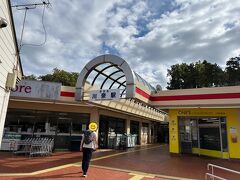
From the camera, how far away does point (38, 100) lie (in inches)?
484

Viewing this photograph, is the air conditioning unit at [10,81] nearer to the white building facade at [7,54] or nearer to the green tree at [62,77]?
the white building facade at [7,54]

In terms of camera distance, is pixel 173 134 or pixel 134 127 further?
pixel 134 127

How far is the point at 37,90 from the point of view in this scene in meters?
11.9

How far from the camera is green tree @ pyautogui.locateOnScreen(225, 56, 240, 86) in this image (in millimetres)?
31344

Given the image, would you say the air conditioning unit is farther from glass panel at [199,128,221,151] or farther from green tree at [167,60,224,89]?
green tree at [167,60,224,89]

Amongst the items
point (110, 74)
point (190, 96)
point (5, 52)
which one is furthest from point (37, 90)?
point (190, 96)

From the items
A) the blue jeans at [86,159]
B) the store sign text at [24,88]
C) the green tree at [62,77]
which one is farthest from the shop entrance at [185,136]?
the green tree at [62,77]

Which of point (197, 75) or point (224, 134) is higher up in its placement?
point (197, 75)

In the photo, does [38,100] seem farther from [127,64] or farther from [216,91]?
[216,91]

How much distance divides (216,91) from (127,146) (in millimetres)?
8538

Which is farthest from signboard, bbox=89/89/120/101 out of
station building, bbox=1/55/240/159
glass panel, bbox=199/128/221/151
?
glass panel, bbox=199/128/221/151

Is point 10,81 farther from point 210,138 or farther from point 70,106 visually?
point 210,138

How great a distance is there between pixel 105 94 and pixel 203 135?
6.76 m

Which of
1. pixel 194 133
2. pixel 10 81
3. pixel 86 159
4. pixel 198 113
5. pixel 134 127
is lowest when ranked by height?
pixel 86 159
